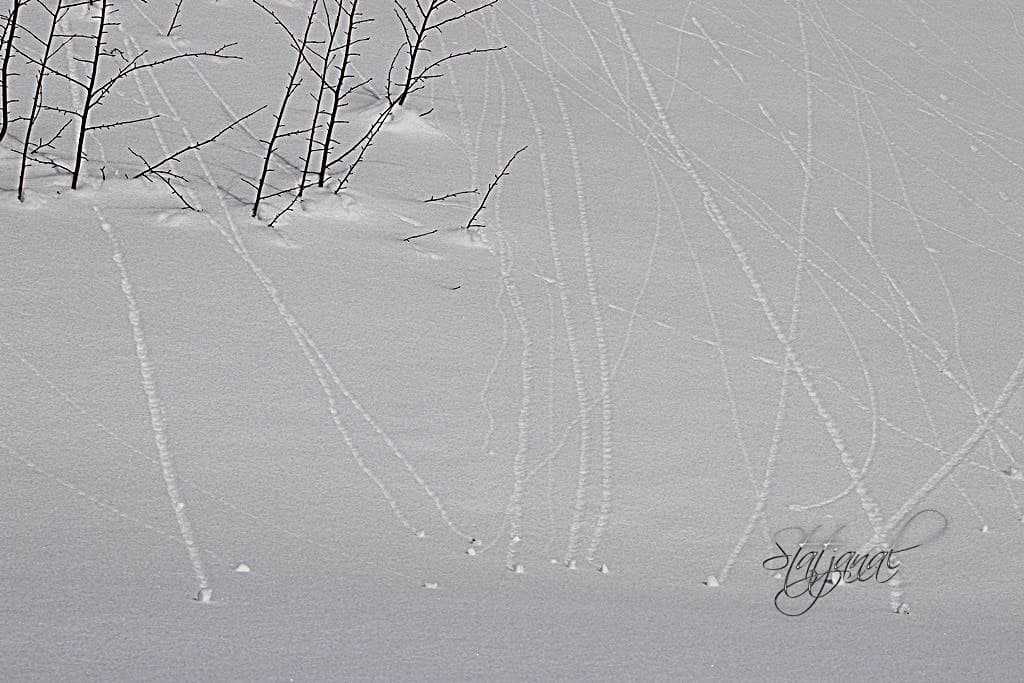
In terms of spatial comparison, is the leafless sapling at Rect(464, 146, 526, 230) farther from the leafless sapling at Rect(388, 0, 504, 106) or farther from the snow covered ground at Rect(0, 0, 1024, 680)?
the leafless sapling at Rect(388, 0, 504, 106)

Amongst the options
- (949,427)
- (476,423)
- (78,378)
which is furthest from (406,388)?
(949,427)

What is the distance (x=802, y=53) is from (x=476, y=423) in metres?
5.47

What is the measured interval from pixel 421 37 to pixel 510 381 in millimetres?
2891

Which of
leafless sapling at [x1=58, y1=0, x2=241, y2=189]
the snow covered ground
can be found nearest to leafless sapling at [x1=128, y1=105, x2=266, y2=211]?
the snow covered ground

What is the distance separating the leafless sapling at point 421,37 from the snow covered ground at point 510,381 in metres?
0.15

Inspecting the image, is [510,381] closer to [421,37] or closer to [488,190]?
[488,190]

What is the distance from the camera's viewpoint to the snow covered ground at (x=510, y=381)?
10.8 feet

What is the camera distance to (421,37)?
6859mm

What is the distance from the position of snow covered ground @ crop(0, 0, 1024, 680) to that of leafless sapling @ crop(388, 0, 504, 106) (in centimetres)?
15

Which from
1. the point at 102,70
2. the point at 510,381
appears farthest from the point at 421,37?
the point at 510,381

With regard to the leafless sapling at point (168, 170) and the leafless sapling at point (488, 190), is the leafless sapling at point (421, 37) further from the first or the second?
the leafless sapling at point (168, 170)

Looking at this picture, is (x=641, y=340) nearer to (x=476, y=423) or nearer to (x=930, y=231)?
(x=476, y=423)

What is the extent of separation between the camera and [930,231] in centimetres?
682

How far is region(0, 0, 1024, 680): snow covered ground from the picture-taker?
329 cm
